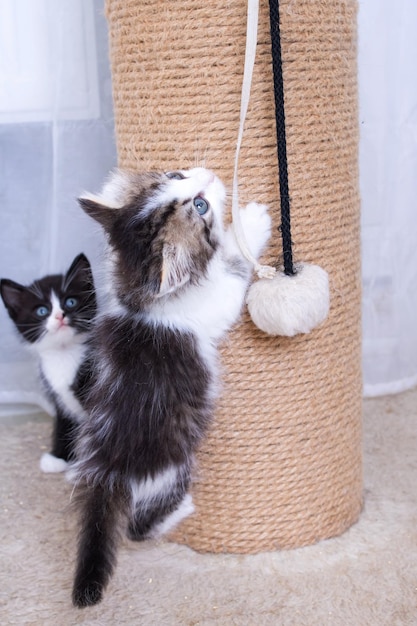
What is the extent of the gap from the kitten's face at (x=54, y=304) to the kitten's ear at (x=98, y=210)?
1.45ft

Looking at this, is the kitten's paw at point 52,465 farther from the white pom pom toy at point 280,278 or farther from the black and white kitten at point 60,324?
the white pom pom toy at point 280,278

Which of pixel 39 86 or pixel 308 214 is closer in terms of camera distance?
pixel 308 214

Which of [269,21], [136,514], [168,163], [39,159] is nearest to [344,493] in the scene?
[136,514]

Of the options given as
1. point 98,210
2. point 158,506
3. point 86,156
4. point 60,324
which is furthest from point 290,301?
point 86,156

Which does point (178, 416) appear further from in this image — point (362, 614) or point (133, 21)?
point (133, 21)

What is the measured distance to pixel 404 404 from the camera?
1.67 metres

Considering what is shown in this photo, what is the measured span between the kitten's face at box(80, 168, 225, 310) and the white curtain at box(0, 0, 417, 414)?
0.57 meters

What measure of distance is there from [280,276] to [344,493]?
0.42m

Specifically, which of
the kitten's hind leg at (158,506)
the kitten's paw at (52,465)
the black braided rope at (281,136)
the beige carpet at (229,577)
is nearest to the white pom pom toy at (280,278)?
the black braided rope at (281,136)

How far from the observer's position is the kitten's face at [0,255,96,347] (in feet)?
4.58

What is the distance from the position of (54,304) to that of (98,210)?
46 cm

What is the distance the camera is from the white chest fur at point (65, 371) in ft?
4.53

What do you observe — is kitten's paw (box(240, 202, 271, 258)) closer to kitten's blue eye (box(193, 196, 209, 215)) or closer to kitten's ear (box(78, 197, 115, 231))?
kitten's blue eye (box(193, 196, 209, 215))

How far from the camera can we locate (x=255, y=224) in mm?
1030
